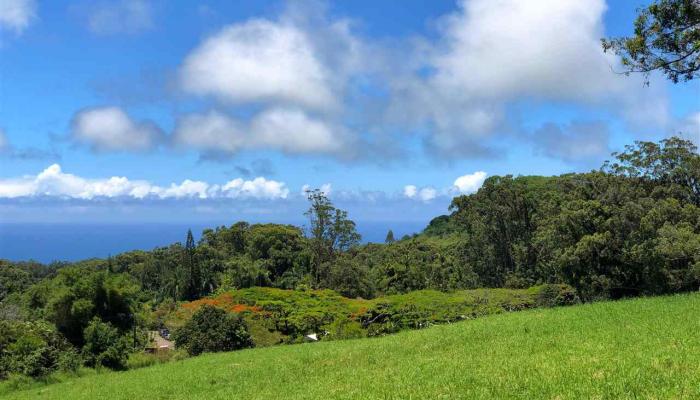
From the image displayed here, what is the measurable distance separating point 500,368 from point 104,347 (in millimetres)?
30290

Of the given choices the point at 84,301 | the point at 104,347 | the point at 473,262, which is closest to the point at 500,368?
the point at 104,347

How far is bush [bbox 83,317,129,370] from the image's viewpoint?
32938 mm

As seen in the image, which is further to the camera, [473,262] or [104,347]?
[473,262]

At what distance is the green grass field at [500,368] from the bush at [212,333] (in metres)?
11.6

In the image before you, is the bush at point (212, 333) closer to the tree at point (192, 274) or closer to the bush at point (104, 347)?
the bush at point (104, 347)

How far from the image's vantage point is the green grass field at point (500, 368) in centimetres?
879

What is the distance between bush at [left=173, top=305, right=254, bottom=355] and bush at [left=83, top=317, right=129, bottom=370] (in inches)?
157

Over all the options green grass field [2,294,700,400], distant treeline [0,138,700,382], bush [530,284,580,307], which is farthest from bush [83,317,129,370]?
bush [530,284,580,307]

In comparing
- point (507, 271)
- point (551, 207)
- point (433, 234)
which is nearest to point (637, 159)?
point (551, 207)

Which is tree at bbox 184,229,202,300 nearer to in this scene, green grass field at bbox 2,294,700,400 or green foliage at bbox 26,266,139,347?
green foliage at bbox 26,266,139,347

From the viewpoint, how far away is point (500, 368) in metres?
11.1

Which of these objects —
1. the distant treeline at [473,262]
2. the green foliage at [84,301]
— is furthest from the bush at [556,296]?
the green foliage at [84,301]

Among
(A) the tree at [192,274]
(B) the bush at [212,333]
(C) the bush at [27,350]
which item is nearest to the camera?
(C) the bush at [27,350]

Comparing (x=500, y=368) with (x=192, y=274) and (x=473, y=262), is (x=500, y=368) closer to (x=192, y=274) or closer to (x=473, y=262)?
(x=473, y=262)
